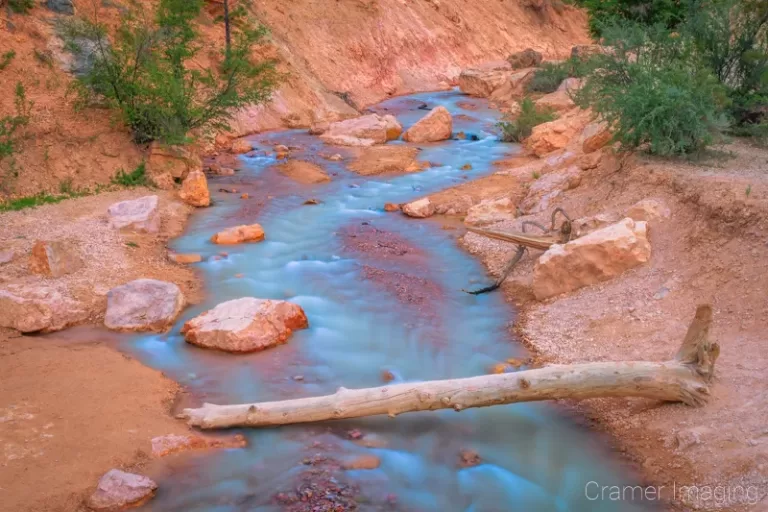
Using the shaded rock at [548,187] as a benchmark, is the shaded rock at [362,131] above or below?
below

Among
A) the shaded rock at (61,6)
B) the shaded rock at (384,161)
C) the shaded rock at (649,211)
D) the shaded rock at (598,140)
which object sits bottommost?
the shaded rock at (384,161)

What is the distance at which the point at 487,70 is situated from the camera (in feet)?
81.3

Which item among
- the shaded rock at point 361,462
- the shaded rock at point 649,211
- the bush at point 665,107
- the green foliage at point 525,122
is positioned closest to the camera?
the shaded rock at point 361,462

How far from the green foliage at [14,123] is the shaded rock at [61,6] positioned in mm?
3376

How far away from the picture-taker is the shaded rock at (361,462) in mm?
5031

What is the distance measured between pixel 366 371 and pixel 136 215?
15.3 ft

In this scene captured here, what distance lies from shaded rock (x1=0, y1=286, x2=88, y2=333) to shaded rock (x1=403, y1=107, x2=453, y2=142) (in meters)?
10.2

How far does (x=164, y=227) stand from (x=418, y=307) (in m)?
4.15

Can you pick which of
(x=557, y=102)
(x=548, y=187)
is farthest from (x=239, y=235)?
(x=557, y=102)

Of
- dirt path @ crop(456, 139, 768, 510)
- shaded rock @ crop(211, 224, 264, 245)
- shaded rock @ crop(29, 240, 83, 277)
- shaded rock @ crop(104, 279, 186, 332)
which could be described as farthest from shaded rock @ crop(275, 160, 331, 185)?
shaded rock @ crop(104, 279, 186, 332)

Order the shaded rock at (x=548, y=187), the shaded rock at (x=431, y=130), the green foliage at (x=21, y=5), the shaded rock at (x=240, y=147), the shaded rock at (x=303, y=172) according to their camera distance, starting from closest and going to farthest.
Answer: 1. the shaded rock at (x=548, y=187)
2. the shaded rock at (x=303, y=172)
3. the green foliage at (x=21, y=5)
4. the shaded rock at (x=240, y=147)
5. the shaded rock at (x=431, y=130)

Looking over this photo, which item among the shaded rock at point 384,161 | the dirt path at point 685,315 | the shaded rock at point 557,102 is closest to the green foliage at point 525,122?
the shaded rock at point 557,102

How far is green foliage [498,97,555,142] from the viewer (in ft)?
51.3

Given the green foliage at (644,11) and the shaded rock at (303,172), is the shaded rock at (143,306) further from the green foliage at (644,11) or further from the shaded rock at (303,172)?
the green foliage at (644,11)
